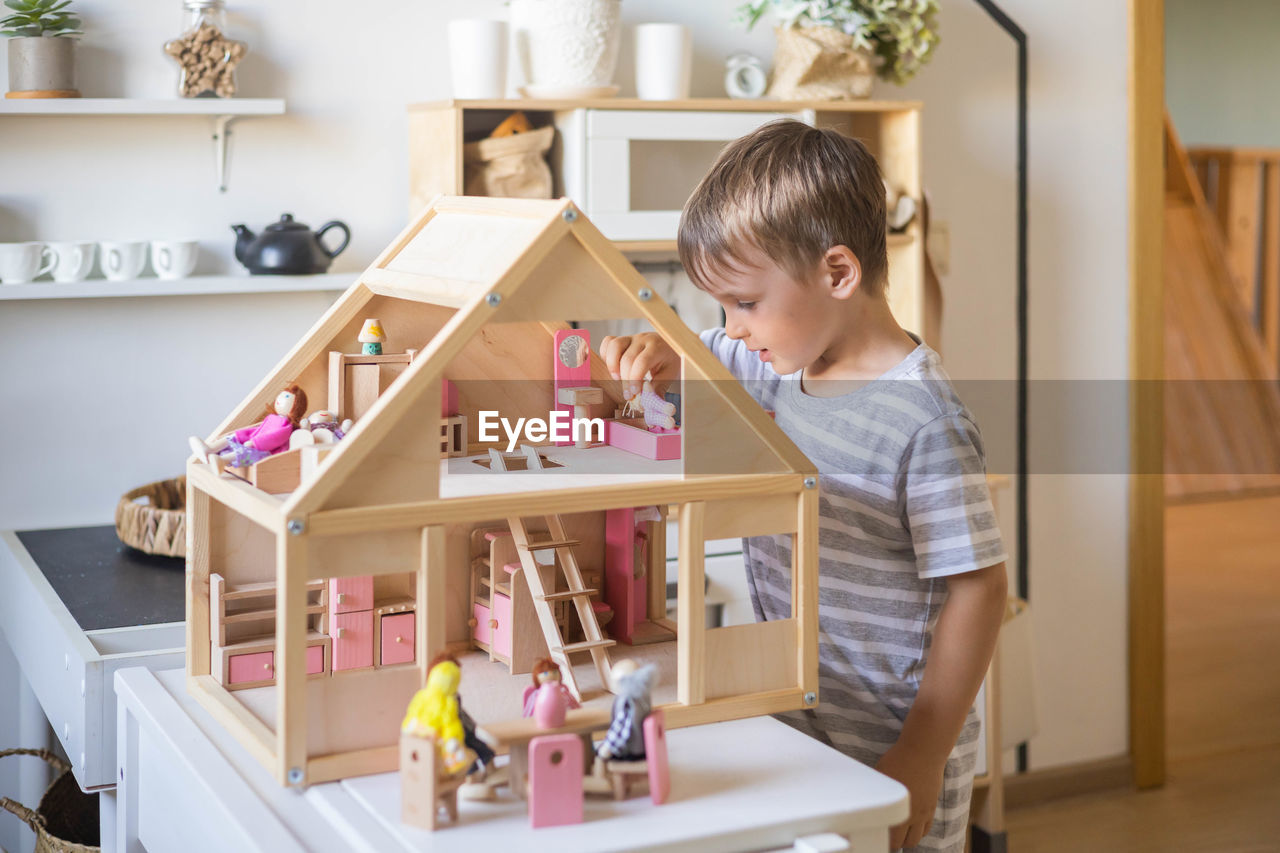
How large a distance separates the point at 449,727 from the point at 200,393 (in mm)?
1727

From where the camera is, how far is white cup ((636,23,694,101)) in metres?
2.53

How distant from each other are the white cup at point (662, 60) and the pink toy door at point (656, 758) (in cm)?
179

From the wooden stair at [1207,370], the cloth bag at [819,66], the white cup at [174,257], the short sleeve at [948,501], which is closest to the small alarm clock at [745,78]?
the cloth bag at [819,66]

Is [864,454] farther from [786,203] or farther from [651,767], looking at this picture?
[651,767]

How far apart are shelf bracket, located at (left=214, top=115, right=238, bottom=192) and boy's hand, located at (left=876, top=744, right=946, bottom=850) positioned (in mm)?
1734

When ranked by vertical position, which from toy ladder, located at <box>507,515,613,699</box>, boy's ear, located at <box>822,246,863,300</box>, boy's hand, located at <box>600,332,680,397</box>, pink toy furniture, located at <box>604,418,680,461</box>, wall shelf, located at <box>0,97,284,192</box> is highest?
wall shelf, located at <box>0,97,284,192</box>

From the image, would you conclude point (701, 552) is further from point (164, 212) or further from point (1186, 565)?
point (1186, 565)

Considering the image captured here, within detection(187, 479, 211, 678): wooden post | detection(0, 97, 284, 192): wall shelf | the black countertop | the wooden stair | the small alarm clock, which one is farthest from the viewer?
the wooden stair

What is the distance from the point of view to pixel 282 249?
7.74ft

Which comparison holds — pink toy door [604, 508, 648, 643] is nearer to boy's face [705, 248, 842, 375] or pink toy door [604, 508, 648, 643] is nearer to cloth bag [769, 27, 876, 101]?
boy's face [705, 248, 842, 375]

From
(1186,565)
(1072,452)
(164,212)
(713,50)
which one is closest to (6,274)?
(164,212)

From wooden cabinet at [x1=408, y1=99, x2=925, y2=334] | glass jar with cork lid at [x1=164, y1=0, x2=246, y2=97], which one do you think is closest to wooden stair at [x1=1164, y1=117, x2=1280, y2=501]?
wooden cabinet at [x1=408, y1=99, x2=925, y2=334]

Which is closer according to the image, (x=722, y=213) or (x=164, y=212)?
(x=722, y=213)

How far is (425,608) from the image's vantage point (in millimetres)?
994
